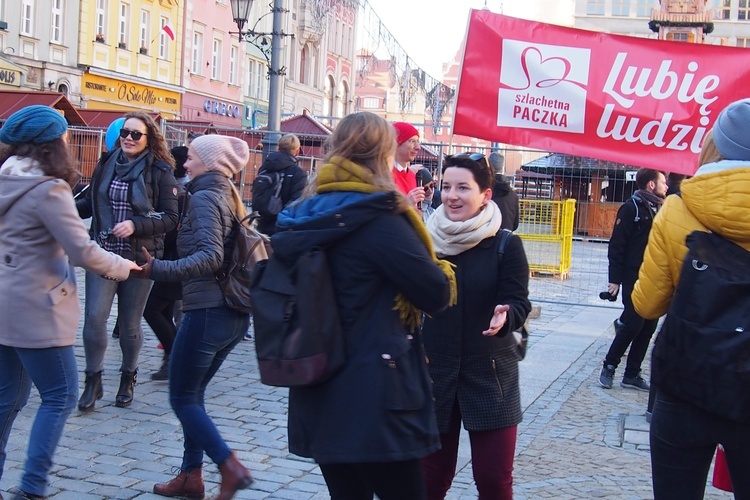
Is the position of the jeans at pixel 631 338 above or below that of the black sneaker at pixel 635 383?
above

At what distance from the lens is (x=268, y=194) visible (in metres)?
9.03

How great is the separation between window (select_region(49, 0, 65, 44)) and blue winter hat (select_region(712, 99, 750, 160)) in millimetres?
29650

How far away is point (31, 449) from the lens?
166 inches

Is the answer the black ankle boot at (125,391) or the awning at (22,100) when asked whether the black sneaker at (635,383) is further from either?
the awning at (22,100)

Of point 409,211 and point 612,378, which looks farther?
point 612,378

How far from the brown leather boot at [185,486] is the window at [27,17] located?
26.6m

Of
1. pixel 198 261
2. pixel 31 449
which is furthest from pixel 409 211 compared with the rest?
pixel 31 449

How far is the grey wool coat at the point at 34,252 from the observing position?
408 cm

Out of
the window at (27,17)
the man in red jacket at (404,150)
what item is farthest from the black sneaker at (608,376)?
the window at (27,17)

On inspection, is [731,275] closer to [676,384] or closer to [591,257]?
[676,384]

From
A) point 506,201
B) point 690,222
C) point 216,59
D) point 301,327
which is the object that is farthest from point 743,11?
point 301,327

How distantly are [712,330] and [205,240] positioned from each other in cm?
246

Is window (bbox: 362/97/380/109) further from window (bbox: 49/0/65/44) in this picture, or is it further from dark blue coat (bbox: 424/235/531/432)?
dark blue coat (bbox: 424/235/531/432)

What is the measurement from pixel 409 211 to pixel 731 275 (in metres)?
1.03
